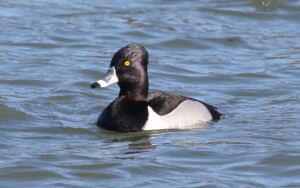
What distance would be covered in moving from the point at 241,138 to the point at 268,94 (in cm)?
309

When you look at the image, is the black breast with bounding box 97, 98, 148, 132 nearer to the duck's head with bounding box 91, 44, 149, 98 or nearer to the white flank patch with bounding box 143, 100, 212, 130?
the white flank patch with bounding box 143, 100, 212, 130

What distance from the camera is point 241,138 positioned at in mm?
10805

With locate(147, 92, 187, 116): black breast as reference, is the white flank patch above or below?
below

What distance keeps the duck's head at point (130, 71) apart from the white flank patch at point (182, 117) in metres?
0.37

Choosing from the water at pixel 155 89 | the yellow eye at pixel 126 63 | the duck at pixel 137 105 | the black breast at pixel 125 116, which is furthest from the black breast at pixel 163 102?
the yellow eye at pixel 126 63

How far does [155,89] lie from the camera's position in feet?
46.8

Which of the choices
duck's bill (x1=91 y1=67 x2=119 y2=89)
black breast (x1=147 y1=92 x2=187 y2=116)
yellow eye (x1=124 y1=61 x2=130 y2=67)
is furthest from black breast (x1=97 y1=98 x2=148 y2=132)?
yellow eye (x1=124 y1=61 x2=130 y2=67)

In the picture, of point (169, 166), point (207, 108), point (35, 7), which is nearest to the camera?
point (169, 166)

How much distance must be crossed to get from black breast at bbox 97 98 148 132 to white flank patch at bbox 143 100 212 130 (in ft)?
0.29

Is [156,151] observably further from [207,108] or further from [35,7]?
[35,7]

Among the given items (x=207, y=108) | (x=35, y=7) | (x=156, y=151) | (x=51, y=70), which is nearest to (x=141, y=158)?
(x=156, y=151)

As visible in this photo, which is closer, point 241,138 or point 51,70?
point 241,138

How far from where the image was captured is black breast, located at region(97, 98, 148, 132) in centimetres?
1116

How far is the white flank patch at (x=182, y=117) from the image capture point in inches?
442
